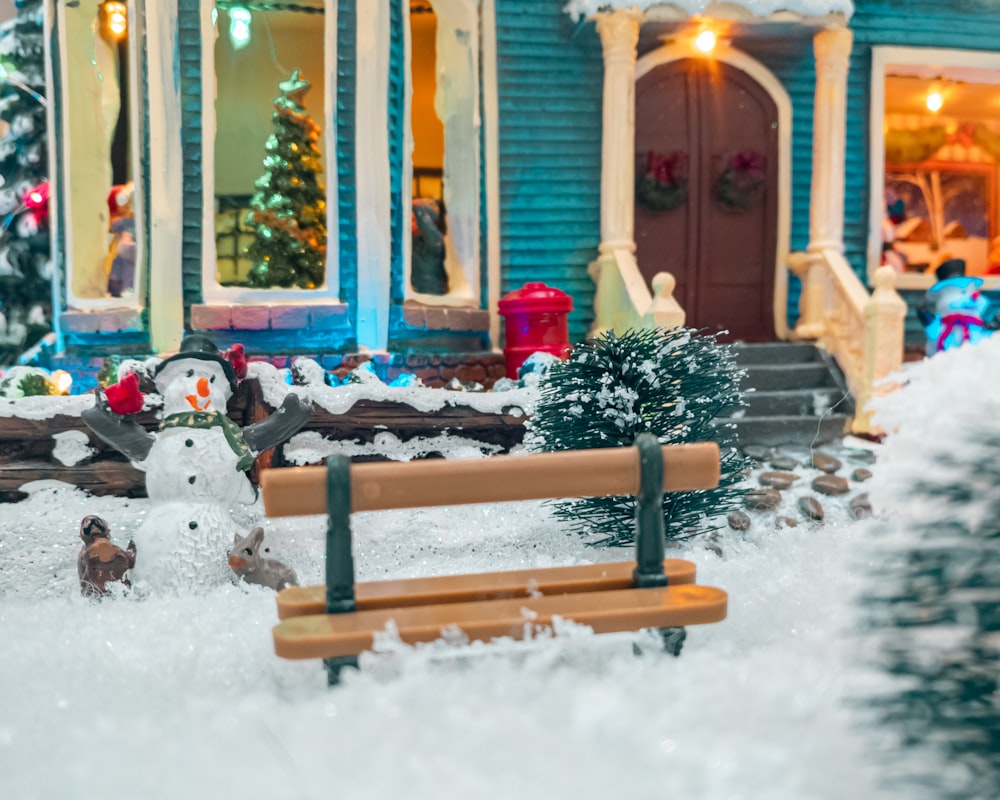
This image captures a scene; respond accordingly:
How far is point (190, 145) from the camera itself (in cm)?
541

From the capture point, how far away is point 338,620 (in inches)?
68.7

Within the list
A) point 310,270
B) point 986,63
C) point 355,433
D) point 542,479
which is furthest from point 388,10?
point 986,63

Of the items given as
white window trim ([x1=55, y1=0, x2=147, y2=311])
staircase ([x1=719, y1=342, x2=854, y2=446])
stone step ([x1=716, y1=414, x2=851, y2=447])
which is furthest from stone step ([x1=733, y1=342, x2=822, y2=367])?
white window trim ([x1=55, y1=0, x2=147, y2=311])

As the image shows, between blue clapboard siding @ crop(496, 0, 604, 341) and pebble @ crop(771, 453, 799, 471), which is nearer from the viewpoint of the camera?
pebble @ crop(771, 453, 799, 471)

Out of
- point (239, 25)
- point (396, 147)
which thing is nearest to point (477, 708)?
point (396, 147)

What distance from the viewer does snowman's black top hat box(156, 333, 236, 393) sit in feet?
9.86

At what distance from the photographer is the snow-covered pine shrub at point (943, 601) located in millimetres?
1229

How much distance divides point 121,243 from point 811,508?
17.9 feet

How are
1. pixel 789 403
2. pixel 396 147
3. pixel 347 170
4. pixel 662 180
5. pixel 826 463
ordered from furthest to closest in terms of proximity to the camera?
pixel 662 180 < pixel 396 147 < pixel 347 170 < pixel 789 403 < pixel 826 463

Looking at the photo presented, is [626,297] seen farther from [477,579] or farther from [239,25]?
[239,25]

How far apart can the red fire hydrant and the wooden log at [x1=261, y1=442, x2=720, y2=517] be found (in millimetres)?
3633

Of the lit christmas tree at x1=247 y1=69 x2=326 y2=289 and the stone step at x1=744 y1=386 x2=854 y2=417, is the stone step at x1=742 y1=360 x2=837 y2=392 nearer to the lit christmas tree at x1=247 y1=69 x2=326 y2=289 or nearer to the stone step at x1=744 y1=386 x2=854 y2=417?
the stone step at x1=744 y1=386 x2=854 y2=417

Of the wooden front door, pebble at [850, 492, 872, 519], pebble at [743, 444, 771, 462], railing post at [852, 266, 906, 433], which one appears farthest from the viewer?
the wooden front door

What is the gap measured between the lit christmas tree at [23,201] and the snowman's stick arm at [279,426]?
4284 millimetres
